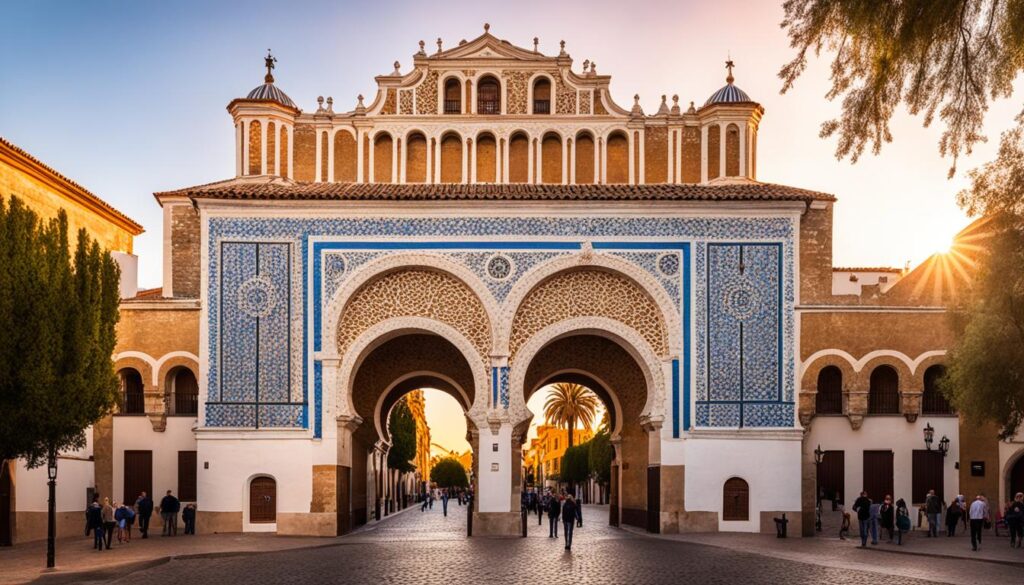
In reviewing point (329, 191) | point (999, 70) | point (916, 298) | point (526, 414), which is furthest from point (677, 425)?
point (999, 70)

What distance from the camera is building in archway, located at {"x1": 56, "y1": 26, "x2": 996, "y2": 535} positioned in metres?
25.5

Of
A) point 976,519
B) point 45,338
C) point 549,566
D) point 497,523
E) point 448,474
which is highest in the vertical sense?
point 45,338

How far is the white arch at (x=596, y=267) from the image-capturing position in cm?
2575

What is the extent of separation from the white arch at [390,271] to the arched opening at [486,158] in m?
3.31

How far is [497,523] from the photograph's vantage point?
83.0 feet

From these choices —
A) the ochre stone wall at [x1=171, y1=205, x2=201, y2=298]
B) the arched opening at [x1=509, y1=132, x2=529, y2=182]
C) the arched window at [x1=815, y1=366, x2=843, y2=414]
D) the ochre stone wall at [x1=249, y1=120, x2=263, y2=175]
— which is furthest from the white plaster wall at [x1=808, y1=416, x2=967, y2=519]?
the ochre stone wall at [x1=171, y1=205, x2=201, y2=298]

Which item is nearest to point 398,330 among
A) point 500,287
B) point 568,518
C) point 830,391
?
point 500,287

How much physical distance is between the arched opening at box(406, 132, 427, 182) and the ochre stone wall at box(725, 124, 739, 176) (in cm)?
733

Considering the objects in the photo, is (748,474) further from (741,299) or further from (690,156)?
(690,156)

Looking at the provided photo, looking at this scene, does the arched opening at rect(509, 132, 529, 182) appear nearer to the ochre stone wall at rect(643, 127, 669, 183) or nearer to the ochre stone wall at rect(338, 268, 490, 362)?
the ochre stone wall at rect(643, 127, 669, 183)

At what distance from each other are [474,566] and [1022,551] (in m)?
10.9

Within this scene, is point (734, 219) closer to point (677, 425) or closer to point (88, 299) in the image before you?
point (677, 425)

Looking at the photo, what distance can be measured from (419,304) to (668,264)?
5.69m

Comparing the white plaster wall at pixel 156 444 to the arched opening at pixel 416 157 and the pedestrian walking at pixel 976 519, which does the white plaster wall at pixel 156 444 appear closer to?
the arched opening at pixel 416 157
